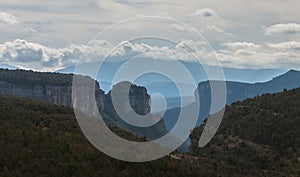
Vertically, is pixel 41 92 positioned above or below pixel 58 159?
above

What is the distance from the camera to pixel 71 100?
641 feet

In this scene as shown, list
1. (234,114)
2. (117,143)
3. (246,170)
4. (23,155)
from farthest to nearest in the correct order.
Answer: (234,114), (246,170), (117,143), (23,155)

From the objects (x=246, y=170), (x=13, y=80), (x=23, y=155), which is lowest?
(x=246, y=170)

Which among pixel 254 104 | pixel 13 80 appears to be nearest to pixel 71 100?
pixel 13 80

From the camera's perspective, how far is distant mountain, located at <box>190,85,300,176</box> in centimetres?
7819

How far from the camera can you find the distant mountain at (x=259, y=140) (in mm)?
78188

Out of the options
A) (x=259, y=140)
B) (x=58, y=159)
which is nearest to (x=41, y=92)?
(x=259, y=140)

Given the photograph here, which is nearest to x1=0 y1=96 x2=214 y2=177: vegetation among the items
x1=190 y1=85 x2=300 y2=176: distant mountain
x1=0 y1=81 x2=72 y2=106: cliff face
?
x1=190 y1=85 x2=300 y2=176: distant mountain

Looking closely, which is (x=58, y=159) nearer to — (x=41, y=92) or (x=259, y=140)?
(x=259, y=140)

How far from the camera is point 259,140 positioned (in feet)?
303

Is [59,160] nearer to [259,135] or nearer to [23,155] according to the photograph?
[23,155]

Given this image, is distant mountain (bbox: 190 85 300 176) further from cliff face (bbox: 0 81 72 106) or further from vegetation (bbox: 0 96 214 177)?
cliff face (bbox: 0 81 72 106)

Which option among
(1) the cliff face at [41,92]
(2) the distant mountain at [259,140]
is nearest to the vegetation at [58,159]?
(2) the distant mountain at [259,140]

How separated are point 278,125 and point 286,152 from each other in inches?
383
